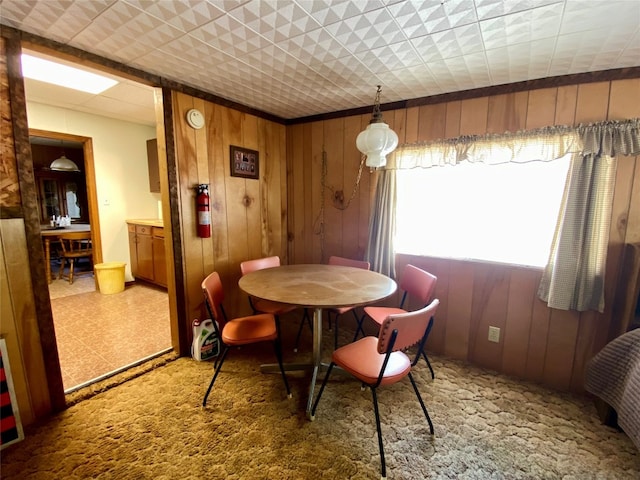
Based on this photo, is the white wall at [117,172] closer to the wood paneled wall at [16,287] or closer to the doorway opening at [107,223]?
the doorway opening at [107,223]

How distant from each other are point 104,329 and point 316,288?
7.73 feet

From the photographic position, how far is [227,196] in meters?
2.66

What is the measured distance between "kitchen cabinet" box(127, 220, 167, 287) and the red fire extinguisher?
1.62 m

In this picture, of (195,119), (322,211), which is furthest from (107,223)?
(322,211)

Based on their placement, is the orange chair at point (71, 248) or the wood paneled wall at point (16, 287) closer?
the wood paneled wall at point (16, 287)

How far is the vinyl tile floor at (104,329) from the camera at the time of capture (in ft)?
7.25

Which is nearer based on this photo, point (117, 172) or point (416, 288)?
point (416, 288)

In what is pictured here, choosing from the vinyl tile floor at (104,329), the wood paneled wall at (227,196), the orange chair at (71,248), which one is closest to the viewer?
the vinyl tile floor at (104,329)

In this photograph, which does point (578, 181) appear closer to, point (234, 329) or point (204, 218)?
point (234, 329)

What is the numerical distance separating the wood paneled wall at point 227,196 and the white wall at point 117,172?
238 cm

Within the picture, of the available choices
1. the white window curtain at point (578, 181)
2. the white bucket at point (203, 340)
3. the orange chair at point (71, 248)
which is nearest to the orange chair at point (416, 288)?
the white window curtain at point (578, 181)

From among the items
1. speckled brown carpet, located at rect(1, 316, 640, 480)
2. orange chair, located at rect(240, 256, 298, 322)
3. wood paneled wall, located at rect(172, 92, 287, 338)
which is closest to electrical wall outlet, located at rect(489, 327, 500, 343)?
speckled brown carpet, located at rect(1, 316, 640, 480)

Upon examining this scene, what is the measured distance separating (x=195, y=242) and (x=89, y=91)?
6.48 ft

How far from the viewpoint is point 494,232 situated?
2238mm
